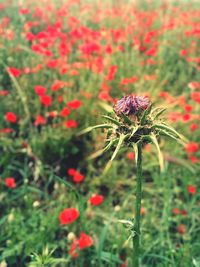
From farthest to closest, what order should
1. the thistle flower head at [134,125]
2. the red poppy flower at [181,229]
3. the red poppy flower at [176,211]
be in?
the red poppy flower at [176,211], the red poppy flower at [181,229], the thistle flower head at [134,125]

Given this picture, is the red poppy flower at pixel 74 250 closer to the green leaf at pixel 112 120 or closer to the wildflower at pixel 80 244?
the wildflower at pixel 80 244

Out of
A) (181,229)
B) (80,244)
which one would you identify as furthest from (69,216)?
(181,229)

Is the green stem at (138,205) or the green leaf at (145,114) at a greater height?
the green leaf at (145,114)

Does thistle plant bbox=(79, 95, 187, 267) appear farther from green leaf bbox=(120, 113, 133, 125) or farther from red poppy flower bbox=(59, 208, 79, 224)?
red poppy flower bbox=(59, 208, 79, 224)

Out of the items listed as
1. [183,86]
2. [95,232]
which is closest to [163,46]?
[183,86]

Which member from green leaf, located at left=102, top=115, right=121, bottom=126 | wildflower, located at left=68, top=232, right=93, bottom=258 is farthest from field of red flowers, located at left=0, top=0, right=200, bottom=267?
green leaf, located at left=102, top=115, right=121, bottom=126

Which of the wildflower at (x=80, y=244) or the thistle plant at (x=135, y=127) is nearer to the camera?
the thistle plant at (x=135, y=127)

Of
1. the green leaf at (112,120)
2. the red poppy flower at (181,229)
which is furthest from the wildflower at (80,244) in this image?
the green leaf at (112,120)
